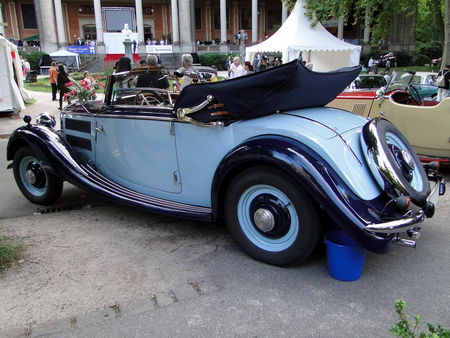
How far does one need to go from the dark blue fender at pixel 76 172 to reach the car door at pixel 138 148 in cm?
12

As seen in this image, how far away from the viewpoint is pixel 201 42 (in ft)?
162

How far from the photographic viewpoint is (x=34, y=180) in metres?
4.79

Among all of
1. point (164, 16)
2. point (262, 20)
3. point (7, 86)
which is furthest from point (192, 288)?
point (262, 20)

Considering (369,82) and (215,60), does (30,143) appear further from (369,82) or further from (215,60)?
(215,60)

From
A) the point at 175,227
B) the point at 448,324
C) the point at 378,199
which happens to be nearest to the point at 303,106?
the point at 378,199

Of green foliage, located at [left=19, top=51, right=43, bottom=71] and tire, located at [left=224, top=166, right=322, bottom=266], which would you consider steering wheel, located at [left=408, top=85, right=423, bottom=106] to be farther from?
green foliage, located at [left=19, top=51, right=43, bottom=71]

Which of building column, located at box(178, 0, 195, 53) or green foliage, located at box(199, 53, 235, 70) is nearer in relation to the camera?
green foliage, located at box(199, 53, 235, 70)

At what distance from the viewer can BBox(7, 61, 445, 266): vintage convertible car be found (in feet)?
9.33

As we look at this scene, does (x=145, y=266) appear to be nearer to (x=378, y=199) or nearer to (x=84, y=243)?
(x=84, y=243)

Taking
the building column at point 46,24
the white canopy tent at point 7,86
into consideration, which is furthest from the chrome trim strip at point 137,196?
the building column at point 46,24

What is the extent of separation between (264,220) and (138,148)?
1557 millimetres

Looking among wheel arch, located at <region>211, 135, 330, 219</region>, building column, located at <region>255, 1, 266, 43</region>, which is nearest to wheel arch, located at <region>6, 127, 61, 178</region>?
wheel arch, located at <region>211, 135, 330, 219</region>

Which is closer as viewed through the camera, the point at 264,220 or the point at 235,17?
the point at 264,220

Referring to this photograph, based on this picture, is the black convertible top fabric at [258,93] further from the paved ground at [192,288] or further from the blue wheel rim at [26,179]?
the blue wheel rim at [26,179]
